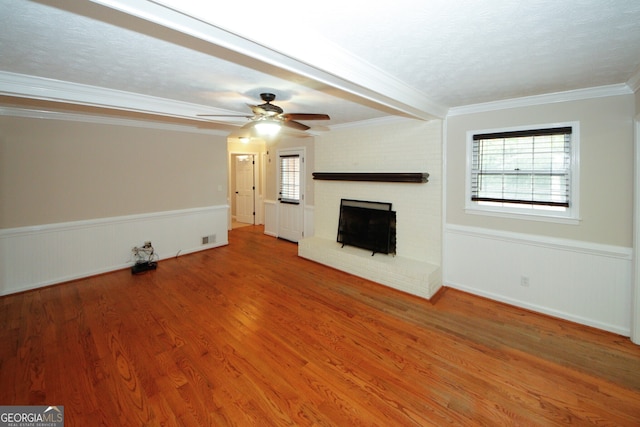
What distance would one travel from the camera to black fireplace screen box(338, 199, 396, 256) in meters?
4.24

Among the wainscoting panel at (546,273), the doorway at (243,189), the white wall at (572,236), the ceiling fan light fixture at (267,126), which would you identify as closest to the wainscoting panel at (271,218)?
the doorway at (243,189)

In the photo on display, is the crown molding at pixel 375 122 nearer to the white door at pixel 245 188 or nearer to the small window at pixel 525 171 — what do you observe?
the small window at pixel 525 171

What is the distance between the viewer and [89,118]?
13.2 ft

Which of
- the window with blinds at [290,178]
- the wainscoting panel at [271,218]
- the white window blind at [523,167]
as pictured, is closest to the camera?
the white window blind at [523,167]

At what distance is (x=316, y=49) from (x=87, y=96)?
8.56ft

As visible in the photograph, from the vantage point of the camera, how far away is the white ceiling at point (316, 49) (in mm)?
1423

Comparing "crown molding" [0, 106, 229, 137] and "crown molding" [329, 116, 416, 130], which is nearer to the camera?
"crown molding" [0, 106, 229, 137]

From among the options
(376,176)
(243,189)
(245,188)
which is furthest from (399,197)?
(243,189)

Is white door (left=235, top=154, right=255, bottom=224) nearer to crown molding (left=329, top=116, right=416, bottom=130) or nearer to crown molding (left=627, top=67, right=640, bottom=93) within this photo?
crown molding (left=329, top=116, right=416, bottom=130)

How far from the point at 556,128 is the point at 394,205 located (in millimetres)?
2063

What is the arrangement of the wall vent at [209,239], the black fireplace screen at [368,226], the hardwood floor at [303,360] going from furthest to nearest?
the wall vent at [209,239] → the black fireplace screen at [368,226] → the hardwood floor at [303,360]

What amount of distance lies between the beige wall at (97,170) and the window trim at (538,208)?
4615mm

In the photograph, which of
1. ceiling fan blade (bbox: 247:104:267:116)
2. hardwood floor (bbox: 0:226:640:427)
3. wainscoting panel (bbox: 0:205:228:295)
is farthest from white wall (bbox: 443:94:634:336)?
wainscoting panel (bbox: 0:205:228:295)

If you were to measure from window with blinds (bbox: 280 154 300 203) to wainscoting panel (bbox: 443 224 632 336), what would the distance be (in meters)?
3.49
